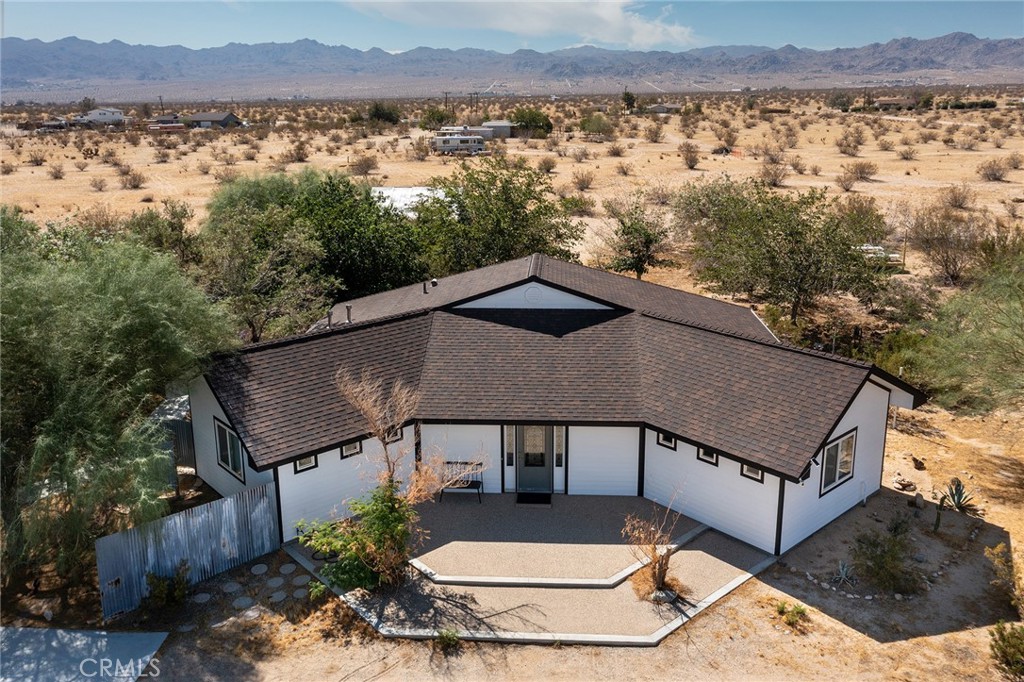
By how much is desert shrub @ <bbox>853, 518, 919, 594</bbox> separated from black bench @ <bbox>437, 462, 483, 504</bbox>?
7767mm

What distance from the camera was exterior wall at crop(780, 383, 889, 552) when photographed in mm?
15617

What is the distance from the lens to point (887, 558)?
14.7m

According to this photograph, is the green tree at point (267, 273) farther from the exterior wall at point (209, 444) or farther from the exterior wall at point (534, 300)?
the exterior wall at point (534, 300)

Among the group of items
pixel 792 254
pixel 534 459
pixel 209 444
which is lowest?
pixel 534 459

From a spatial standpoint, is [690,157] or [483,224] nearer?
[483,224]

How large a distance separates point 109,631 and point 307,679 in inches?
147

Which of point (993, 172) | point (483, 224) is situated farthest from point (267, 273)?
point (993, 172)

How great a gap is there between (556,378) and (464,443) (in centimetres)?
253

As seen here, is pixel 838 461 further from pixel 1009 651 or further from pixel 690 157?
pixel 690 157

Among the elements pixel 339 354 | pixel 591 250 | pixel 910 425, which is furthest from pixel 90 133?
pixel 910 425

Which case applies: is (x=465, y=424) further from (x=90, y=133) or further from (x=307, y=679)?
(x=90, y=133)

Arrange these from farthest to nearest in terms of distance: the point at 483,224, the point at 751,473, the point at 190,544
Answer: the point at 483,224 < the point at 751,473 < the point at 190,544

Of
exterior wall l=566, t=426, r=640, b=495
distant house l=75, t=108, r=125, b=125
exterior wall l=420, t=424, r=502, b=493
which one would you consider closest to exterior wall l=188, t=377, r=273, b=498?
exterior wall l=420, t=424, r=502, b=493

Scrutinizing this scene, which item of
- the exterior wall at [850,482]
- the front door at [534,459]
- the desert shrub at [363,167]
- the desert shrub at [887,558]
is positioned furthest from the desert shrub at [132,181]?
the desert shrub at [887,558]
